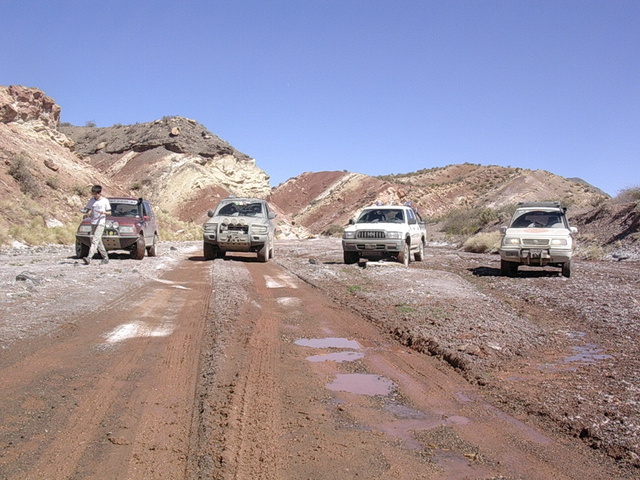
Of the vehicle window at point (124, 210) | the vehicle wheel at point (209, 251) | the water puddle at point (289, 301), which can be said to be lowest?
the water puddle at point (289, 301)

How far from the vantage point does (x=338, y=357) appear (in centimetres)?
679

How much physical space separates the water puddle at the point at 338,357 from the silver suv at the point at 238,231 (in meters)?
12.6

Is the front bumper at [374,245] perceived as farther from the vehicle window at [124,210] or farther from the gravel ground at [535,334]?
the vehicle window at [124,210]

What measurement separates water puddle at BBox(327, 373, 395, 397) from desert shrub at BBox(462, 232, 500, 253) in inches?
993

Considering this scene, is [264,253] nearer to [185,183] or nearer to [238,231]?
[238,231]

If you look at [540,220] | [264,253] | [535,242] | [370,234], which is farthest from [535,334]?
[264,253]

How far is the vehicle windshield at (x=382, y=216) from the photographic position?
19.4 metres

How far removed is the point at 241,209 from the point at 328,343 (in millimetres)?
13472

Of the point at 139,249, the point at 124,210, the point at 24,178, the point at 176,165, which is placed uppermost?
the point at 176,165

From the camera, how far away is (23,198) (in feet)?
99.5

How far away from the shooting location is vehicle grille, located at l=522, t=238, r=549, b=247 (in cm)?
1572

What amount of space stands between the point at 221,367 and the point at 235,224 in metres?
13.4

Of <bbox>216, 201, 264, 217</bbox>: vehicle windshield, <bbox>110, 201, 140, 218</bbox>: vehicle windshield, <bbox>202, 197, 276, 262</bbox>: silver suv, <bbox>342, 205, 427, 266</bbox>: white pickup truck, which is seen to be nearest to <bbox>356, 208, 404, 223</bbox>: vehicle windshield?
<bbox>342, 205, 427, 266</bbox>: white pickup truck

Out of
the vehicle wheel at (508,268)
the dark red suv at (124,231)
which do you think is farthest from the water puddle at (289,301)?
the dark red suv at (124,231)
